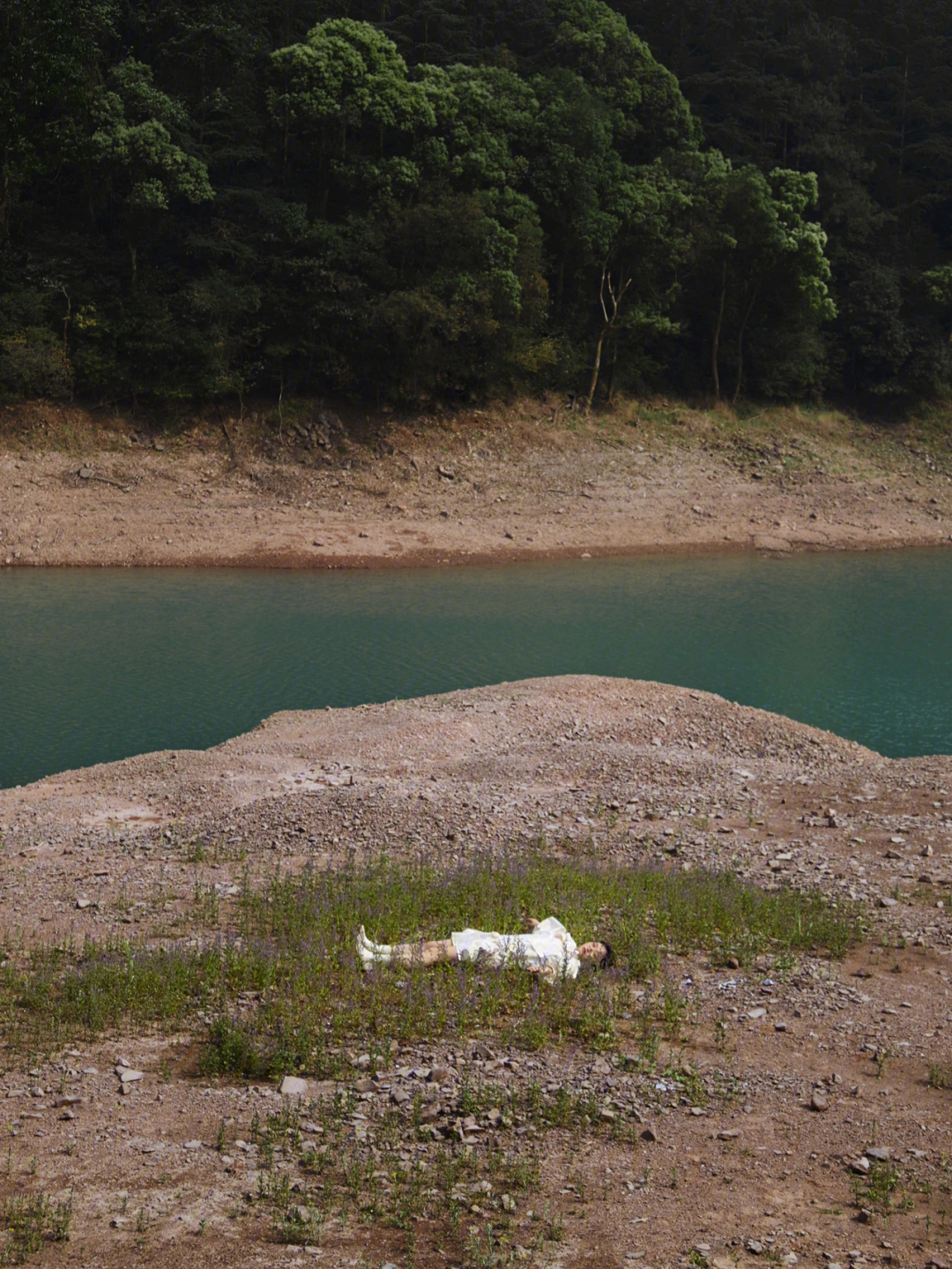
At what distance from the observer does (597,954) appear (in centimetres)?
973

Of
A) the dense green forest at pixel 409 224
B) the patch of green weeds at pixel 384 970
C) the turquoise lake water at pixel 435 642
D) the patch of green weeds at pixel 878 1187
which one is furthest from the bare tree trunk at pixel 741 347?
the patch of green weeds at pixel 878 1187

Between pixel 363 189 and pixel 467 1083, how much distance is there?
119 feet

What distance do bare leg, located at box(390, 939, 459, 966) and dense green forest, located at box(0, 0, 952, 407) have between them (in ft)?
97.4

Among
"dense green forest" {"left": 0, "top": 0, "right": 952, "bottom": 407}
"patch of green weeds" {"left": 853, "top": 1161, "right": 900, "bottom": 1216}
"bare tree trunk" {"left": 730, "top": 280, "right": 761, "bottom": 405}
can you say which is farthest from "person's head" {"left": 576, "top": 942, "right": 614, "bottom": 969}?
→ "bare tree trunk" {"left": 730, "top": 280, "right": 761, "bottom": 405}

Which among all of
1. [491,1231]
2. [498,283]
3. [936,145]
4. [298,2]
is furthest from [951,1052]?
[936,145]

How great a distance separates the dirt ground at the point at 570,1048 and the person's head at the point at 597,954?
2.40 feet

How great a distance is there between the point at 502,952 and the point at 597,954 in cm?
82

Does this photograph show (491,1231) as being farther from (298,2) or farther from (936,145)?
(936,145)

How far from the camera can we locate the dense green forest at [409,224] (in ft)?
119

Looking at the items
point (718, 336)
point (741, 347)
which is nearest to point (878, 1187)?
point (718, 336)

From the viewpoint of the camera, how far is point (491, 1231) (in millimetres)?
6145

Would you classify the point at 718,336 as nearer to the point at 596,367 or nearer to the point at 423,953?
the point at 596,367

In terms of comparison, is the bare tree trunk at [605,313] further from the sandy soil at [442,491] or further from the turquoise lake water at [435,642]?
the turquoise lake water at [435,642]

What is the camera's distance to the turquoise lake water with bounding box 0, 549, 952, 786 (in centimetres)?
2011
